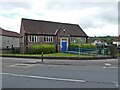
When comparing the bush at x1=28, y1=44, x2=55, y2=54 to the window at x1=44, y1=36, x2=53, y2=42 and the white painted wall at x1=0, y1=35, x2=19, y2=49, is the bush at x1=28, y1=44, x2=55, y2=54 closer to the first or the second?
the window at x1=44, y1=36, x2=53, y2=42

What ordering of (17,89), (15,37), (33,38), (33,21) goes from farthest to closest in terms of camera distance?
(15,37)
(33,21)
(33,38)
(17,89)

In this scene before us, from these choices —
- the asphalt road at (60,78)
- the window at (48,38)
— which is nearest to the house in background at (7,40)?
the window at (48,38)

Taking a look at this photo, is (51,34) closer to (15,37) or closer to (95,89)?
(15,37)

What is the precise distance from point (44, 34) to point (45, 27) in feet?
10.6

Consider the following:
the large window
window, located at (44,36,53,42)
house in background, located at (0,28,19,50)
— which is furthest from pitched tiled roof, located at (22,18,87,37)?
house in background, located at (0,28,19,50)

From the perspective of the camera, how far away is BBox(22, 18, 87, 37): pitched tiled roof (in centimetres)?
4241

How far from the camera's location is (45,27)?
45.6 meters

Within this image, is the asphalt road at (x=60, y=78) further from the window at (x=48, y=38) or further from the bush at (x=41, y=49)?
the window at (x=48, y=38)

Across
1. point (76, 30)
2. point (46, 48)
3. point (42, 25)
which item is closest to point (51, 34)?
point (42, 25)

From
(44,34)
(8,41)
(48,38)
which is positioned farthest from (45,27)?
(8,41)

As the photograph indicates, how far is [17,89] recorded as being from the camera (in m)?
8.19

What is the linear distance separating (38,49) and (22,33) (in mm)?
6882

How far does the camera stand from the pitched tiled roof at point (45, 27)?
42406 mm

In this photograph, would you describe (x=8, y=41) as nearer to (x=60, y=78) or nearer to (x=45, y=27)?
(x=45, y=27)
